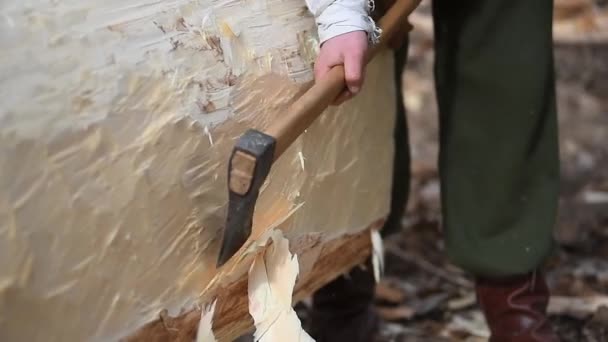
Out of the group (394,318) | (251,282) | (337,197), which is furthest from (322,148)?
(394,318)

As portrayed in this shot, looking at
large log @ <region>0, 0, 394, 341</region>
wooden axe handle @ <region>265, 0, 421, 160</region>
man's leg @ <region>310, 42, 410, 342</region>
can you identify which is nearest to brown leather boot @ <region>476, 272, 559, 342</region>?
man's leg @ <region>310, 42, 410, 342</region>

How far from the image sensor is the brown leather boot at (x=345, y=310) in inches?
66.9

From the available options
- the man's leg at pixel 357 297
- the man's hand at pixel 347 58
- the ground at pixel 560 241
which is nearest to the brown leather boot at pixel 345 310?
the man's leg at pixel 357 297

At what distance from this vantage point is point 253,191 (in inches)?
39.9

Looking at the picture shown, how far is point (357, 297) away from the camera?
171 cm

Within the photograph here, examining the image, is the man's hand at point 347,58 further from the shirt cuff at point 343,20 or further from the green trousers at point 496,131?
the green trousers at point 496,131

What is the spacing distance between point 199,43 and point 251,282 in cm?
31

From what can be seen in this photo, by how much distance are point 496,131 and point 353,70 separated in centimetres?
45

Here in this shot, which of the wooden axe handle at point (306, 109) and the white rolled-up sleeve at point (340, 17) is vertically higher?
the white rolled-up sleeve at point (340, 17)

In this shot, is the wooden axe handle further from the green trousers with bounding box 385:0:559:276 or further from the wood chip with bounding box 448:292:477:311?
the wood chip with bounding box 448:292:477:311

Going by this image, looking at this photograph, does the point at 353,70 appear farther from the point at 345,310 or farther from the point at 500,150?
the point at 345,310

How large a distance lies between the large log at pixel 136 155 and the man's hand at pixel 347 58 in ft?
0.16

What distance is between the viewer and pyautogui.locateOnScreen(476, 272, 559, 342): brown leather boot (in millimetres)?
1537

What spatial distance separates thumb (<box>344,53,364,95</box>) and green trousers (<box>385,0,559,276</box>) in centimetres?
38
